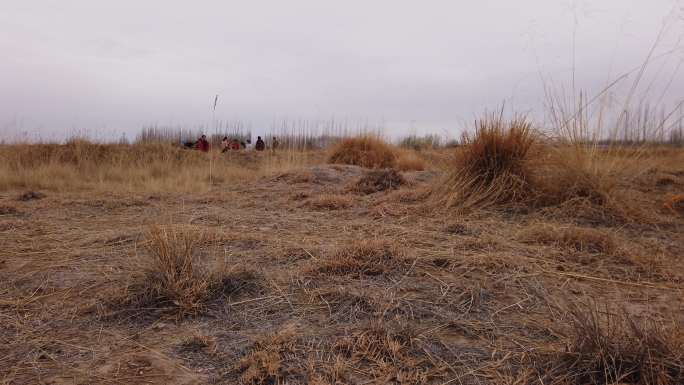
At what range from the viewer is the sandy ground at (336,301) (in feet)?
4.50

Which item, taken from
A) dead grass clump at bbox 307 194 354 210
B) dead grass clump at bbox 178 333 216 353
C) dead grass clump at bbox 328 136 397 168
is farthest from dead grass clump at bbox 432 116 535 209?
dead grass clump at bbox 328 136 397 168

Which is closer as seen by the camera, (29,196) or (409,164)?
(29,196)

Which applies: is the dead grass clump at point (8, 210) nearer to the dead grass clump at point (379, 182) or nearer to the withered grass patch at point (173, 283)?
the withered grass patch at point (173, 283)

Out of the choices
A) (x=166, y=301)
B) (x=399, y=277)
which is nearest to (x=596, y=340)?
(x=399, y=277)

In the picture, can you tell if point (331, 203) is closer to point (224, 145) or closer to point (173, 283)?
point (173, 283)

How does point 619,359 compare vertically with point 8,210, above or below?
above

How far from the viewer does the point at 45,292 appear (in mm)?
2025

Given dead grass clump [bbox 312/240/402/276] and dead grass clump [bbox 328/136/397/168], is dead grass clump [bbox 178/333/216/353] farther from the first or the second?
dead grass clump [bbox 328/136/397/168]

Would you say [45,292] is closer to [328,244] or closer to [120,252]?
[120,252]

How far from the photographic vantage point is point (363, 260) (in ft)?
7.11

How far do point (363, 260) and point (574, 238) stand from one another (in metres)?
1.26

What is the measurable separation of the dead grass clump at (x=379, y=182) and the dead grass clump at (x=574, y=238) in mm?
2195

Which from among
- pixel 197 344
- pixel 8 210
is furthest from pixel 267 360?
pixel 8 210

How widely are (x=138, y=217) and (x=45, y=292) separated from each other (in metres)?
1.93
